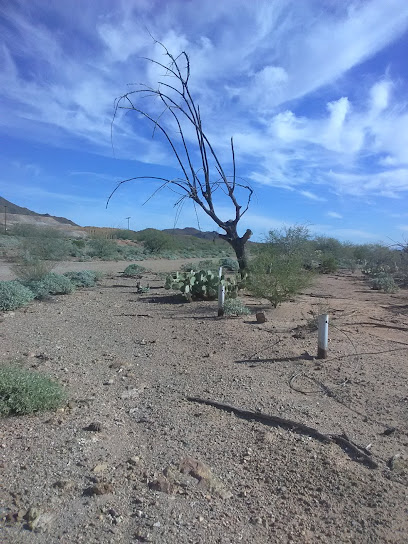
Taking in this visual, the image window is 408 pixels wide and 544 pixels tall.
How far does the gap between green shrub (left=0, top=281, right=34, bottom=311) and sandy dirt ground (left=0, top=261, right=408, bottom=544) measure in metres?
2.74

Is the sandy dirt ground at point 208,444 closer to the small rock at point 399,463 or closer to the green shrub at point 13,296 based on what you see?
the small rock at point 399,463

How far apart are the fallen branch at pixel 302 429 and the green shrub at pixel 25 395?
61.2 inches

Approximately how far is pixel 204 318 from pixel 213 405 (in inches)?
222

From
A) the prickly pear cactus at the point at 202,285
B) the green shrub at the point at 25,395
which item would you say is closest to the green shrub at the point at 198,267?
the prickly pear cactus at the point at 202,285

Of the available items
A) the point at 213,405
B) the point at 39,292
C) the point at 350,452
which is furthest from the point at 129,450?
the point at 39,292

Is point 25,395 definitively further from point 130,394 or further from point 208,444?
point 208,444

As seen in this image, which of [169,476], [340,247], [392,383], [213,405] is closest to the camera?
[169,476]

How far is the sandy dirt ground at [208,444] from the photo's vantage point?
3312mm

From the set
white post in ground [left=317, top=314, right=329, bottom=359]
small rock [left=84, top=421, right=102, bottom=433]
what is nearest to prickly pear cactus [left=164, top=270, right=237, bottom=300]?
white post in ground [left=317, top=314, right=329, bottom=359]

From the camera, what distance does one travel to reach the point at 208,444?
4527 mm

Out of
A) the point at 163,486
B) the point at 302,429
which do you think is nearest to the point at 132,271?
the point at 302,429

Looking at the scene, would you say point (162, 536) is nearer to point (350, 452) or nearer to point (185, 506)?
point (185, 506)

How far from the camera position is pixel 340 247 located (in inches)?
1640

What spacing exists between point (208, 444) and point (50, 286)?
10956mm
